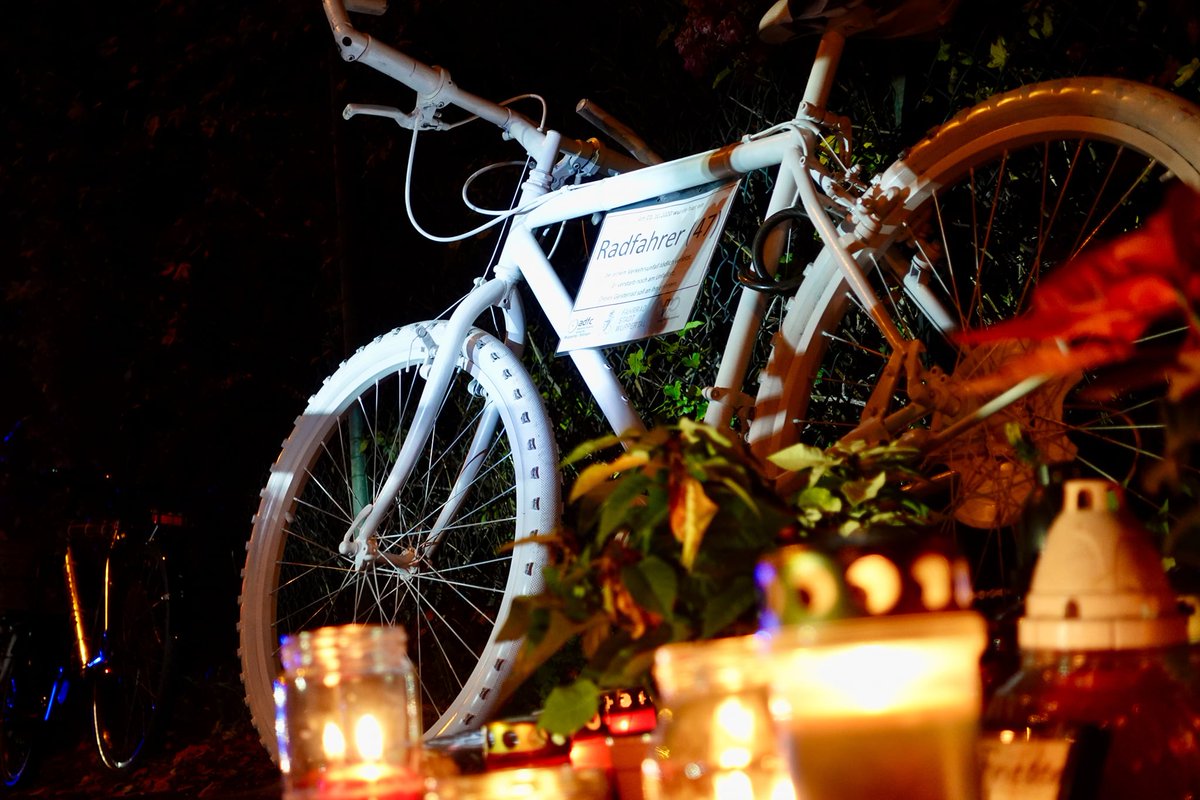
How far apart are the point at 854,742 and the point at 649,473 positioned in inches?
12.6

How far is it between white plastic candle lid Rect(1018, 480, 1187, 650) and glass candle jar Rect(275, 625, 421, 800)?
0.41 m

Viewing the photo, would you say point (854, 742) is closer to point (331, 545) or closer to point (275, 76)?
point (331, 545)

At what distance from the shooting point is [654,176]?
1.94 m

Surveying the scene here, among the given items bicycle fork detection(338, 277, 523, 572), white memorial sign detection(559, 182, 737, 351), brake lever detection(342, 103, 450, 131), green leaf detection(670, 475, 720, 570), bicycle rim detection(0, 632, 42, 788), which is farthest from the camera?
bicycle rim detection(0, 632, 42, 788)

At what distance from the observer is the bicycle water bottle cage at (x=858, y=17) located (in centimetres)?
174

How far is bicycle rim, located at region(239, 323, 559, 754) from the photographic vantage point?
1907 millimetres

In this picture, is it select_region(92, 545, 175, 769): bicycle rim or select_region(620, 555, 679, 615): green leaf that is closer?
select_region(620, 555, 679, 615): green leaf

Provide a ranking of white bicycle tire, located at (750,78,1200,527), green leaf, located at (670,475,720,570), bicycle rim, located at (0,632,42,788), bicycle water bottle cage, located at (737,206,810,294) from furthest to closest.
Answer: bicycle rim, located at (0,632,42,788) → bicycle water bottle cage, located at (737,206,810,294) → white bicycle tire, located at (750,78,1200,527) → green leaf, located at (670,475,720,570)

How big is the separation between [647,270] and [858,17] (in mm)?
496

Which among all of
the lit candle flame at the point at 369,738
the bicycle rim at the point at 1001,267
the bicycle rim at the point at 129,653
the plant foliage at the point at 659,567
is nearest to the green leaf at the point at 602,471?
the plant foliage at the point at 659,567

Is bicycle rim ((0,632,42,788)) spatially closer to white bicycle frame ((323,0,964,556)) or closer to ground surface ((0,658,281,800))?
ground surface ((0,658,281,800))

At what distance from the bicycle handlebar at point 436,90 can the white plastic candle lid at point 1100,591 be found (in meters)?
1.59

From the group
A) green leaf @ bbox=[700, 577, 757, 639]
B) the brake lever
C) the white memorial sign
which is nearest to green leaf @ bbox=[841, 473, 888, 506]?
green leaf @ bbox=[700, 577, 757, 639]

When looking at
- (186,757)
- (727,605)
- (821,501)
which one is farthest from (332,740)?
(186,757)
